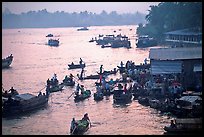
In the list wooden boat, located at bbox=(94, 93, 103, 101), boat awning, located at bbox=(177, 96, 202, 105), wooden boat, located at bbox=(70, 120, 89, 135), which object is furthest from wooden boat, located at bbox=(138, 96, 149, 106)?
wooden boat, located at bbox=(70, 120, 89, 135)

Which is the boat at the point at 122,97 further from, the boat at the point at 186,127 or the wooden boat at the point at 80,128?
the boat at the point at 186,127

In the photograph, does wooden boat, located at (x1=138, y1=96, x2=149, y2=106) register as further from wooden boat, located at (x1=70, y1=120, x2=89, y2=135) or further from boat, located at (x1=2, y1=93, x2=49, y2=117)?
boat, located at (x1=2, y1=93, x2=49, y2=117)

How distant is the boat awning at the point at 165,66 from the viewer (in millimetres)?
13156

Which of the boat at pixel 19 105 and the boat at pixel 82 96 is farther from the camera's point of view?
the boat at pixel 82 96

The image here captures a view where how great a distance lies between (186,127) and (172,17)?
23175 millimetres

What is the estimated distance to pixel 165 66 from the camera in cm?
1349

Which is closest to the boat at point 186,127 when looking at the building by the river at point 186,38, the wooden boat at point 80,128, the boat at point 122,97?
the wooden boat at point 80,128

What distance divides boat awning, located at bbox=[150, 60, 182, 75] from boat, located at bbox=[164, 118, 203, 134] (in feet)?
14.5

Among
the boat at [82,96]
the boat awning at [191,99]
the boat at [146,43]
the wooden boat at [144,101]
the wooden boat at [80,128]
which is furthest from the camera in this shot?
the boat at [146,43]

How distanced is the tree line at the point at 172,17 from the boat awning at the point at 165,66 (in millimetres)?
14204

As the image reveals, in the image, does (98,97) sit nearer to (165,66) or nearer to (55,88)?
(55,88)

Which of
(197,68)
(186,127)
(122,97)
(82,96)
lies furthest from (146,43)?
(186,127)

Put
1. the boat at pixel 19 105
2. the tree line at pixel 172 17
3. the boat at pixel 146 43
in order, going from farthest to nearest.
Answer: the boat at pixel 146 43 → the tree line at pixel 172 17 → the boat at pixel 19 105

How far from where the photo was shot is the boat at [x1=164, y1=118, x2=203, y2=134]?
8.66 meters
